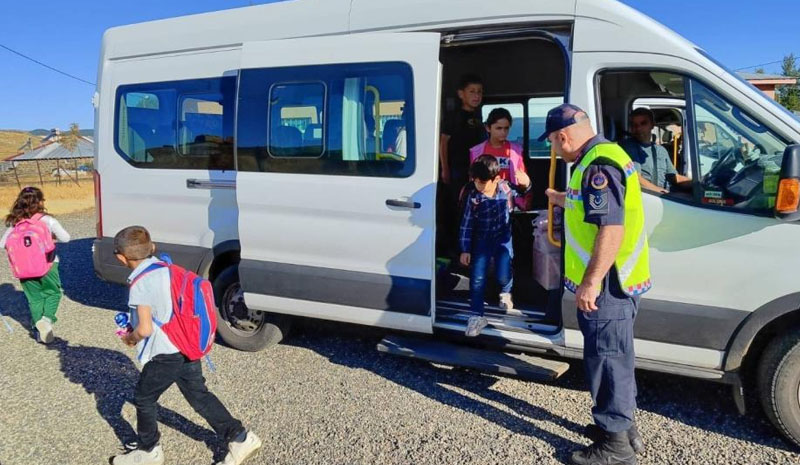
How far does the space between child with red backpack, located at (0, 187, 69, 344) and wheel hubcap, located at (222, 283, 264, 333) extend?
5.13 feet

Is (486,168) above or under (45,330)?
above

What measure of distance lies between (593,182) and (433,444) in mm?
1684

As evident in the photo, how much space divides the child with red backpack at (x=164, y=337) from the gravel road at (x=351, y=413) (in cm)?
20

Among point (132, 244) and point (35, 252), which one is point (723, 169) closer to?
point (132, 244)

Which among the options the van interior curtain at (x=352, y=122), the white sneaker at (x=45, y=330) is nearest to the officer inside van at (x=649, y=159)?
the van interior curtain at (x=352, y=122)

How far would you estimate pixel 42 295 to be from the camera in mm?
4855

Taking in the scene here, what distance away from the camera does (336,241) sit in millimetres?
3754

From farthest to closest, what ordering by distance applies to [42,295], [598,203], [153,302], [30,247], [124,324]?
[42,295]
[30,247]
[124,324]
[153,302]
[598,203]

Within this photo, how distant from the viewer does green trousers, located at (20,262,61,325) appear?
4.82 metres

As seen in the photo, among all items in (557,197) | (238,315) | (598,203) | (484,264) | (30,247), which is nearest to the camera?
(598,203)

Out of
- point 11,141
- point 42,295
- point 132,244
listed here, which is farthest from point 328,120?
point 11,141

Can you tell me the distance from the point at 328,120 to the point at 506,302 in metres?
1.78

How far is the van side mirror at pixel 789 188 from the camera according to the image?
8.27 ft

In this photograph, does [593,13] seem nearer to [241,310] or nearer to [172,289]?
[172,289]
